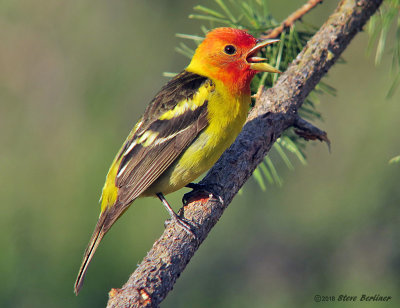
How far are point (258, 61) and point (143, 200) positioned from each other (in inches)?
57.6

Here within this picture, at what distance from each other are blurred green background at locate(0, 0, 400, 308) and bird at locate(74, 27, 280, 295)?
399 millimetres

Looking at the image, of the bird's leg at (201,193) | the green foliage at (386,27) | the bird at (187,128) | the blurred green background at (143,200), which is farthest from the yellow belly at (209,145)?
the green foliage at (386,27)

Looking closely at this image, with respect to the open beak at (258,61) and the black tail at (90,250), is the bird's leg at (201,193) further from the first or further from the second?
the open beak at (258,61)

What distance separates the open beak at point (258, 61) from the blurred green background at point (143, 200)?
103 cm

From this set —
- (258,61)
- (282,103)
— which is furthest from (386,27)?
(258,61)

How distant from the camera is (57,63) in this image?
600 cm

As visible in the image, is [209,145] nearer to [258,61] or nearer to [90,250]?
[258,61]

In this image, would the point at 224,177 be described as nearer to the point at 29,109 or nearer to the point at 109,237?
the point at 109,237

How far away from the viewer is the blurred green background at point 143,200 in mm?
3486

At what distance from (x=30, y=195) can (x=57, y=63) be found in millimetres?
2360

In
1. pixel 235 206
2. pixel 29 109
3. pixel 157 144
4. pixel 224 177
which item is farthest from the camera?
pixel 29 109

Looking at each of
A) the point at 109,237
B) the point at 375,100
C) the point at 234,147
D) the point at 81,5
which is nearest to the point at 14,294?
the point at 109,237

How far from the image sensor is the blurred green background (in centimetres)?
349

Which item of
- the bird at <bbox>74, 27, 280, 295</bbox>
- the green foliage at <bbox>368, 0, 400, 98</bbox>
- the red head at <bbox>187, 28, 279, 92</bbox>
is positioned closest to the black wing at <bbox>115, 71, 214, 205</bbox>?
the bird at <bbox>74, 27, 280, 295</bbox>
